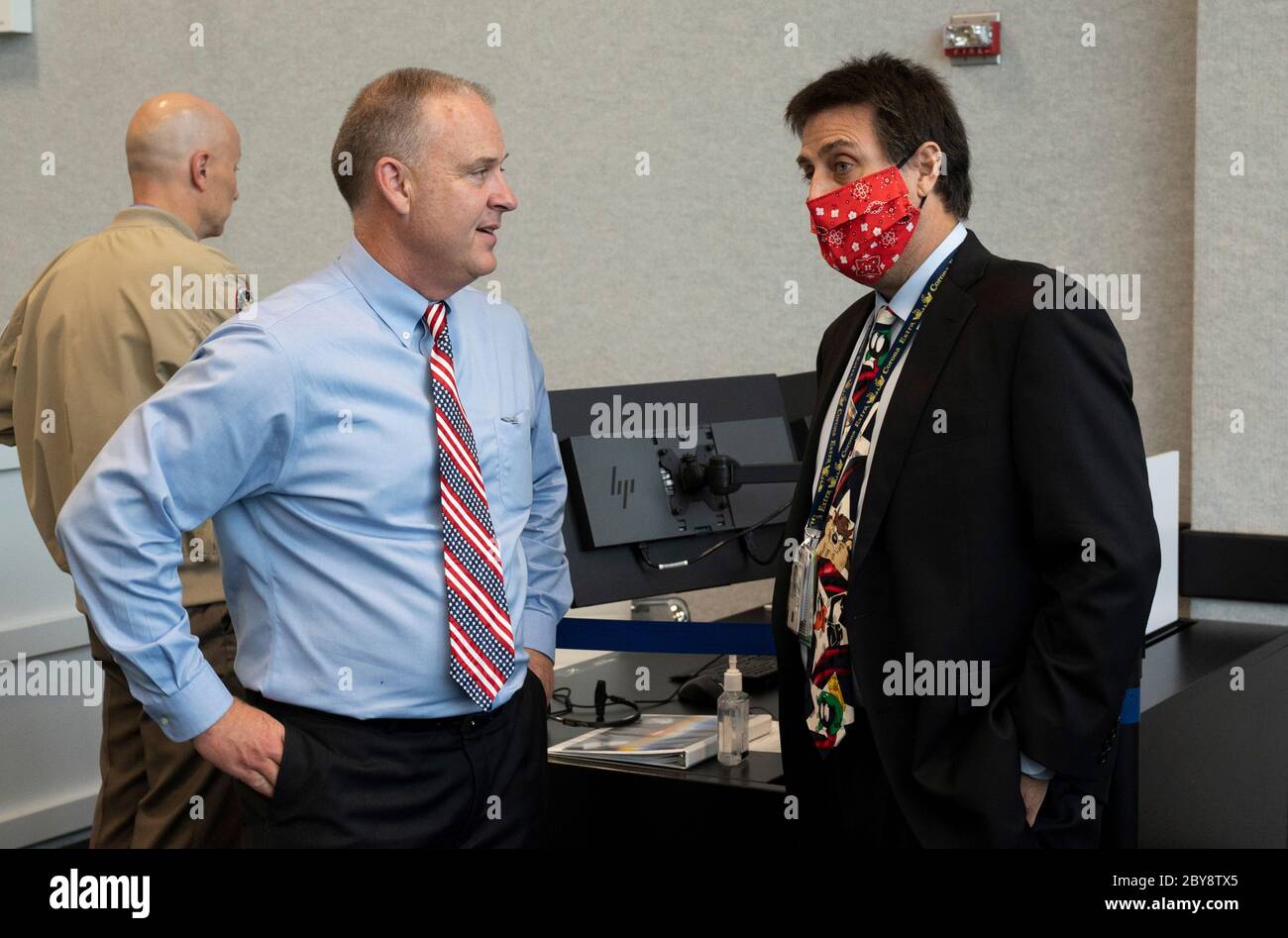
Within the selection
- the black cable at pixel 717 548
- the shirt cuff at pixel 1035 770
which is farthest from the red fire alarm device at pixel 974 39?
the shirt cuff at pixel 1035 770

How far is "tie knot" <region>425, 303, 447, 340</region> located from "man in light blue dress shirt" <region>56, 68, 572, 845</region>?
1 cm

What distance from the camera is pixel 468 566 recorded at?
5.58 feet

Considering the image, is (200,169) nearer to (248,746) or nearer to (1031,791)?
(248,746)

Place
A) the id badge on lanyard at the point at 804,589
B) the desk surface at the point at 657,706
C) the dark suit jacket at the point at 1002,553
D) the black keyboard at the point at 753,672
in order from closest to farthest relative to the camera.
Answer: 1. the dark suit jacket at the point at 1002,553
2. the id badge on lanyard at the point at 804,589
3. the desk surface at the point at 657,706
4. the black keyboard at the point at 753,672

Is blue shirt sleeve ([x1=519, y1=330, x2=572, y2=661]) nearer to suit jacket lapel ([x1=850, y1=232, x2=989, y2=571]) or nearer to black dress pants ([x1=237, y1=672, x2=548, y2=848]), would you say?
black dress pants ([x1=237, y1=672, x2=548, y2=848])

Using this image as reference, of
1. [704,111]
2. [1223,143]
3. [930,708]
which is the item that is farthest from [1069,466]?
[704,111]

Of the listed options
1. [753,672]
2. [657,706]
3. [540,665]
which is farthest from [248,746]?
[753,672]

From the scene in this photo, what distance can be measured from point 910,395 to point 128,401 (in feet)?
4.97

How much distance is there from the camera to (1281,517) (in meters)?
2.94

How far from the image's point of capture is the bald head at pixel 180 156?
2711mm

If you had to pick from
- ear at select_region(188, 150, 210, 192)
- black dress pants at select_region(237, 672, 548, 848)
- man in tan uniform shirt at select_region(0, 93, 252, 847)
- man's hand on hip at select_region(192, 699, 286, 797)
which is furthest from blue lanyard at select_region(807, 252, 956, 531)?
ear at select_region(188, 150, 210, 192)

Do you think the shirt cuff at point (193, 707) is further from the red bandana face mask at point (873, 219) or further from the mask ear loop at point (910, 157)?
the mask ear loop at point (910, 157)

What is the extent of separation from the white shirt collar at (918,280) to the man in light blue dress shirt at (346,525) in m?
0.53
